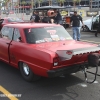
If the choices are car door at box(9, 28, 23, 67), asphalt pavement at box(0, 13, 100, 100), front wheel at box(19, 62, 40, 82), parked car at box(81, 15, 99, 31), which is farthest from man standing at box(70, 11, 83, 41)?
front wheel at box(19, 62, 40, 82)

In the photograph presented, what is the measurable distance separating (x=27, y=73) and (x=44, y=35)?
109 centimetres

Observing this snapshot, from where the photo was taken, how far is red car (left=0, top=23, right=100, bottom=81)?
4.25 metres

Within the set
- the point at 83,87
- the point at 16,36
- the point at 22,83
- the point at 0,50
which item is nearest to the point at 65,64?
the point at 83,87

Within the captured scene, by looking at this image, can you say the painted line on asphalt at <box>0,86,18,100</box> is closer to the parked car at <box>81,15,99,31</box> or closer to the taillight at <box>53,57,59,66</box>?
the taillight at <box>53,57,59,66</box>

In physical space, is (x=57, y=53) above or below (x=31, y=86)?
above

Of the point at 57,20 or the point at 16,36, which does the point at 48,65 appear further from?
the point at 57,20

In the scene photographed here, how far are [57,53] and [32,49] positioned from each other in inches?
27.7

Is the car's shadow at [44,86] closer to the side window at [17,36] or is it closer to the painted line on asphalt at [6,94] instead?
the painted line on asphalt at [6,94]

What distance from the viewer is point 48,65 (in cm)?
422

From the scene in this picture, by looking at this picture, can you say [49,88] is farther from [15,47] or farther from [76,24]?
[76,24]

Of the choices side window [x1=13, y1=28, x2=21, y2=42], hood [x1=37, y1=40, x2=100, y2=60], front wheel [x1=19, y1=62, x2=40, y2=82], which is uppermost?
side window [x1=13, y1=28, x2=21, y2=42]

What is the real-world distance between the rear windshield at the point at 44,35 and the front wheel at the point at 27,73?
63 centimetres

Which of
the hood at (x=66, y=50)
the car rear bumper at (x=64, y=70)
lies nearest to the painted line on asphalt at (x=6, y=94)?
the car rear bumper at (x=64, y=70)

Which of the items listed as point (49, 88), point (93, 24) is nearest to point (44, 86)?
point (49, 88)
